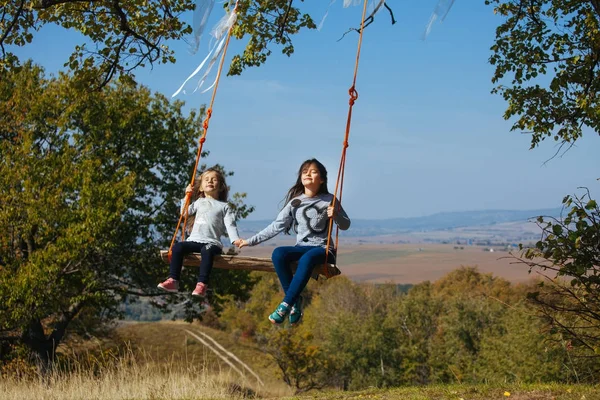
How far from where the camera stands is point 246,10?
941 centimetres

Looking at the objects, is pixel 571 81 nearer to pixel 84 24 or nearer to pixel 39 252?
pixel 84 24

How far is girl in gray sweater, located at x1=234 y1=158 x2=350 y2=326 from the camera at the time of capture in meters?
6.02

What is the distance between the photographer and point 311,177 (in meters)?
6.46

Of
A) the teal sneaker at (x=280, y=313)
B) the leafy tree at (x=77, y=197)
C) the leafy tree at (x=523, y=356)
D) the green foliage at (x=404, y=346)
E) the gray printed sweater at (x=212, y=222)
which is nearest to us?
the teal sneaker at (x=280, y=313)

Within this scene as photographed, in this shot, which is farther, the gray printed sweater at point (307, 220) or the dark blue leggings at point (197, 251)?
the dark blue leggings at point (197, 251)

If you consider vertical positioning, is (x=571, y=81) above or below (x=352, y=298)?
above

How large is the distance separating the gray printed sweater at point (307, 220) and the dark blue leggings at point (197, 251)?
0.45 m

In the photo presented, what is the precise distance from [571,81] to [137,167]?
15739mm

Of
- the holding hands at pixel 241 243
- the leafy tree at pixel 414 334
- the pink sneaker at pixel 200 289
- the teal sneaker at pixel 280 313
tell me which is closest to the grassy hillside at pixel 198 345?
the leafy tree at pixel 414 334

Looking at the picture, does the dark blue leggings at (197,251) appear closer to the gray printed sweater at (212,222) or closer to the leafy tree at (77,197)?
the gray printed sweater at (212,222)

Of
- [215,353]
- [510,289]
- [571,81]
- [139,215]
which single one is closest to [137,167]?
[139,215]

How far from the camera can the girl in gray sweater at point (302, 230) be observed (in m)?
6.02

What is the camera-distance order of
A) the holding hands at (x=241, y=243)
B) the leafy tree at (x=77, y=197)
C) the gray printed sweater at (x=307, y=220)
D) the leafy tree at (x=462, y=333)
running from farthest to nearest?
the leafy tree at (x=462, y=333) → the leafy tree at (x=77, y=197) → the holding hands at (x=241, y=243) → the gray printed sweater at (x=307, y=220)

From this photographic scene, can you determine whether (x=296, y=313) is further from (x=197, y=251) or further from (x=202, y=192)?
(x=202, y=192)
